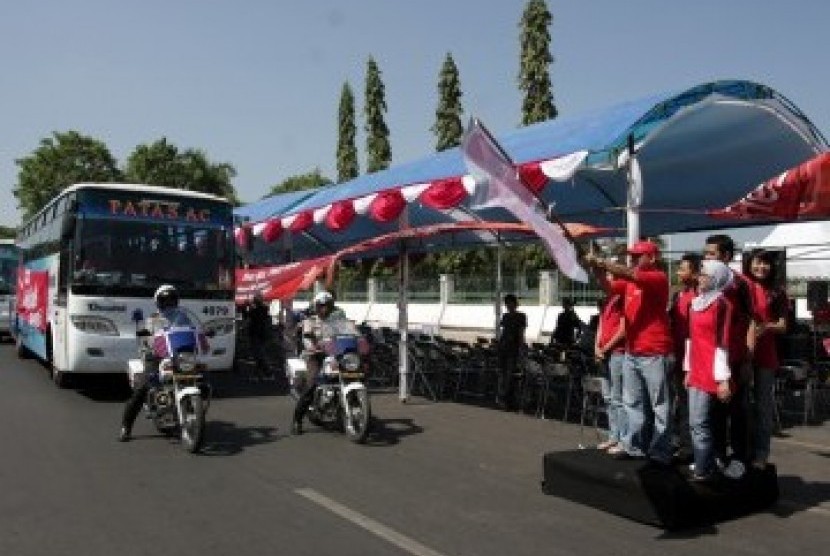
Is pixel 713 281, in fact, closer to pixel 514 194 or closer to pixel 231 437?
pixel 514 194

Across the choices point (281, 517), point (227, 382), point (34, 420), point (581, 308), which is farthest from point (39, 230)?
point (581, 308)

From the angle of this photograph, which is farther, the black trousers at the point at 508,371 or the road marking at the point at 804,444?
the black trousers at the point at 508,371

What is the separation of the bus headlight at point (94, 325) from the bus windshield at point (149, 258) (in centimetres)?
36

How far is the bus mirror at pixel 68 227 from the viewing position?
1294 cm

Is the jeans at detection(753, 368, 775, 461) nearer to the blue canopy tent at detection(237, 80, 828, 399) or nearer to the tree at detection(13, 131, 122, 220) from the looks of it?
the blue canopy tent at detection(237, 80, 828, 399)

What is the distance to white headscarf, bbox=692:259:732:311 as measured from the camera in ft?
21.8

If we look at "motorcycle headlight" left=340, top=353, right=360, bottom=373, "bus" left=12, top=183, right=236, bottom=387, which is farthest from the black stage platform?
"bus" left=12, top=183, right=236, bottom=387

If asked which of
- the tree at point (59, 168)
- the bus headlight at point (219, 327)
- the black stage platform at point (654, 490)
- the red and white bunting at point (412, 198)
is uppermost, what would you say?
the tree at point (59, 168)

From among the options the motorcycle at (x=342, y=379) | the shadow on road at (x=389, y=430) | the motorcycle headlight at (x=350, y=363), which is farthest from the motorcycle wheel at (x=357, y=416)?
the motorcycle headlight at (x=350, y=363)

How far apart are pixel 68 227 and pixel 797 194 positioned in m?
9.73

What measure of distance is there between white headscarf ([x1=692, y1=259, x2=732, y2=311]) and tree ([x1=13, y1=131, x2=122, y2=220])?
5371cm

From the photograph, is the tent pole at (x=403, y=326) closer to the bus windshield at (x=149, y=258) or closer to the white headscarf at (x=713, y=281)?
the bus windshield at (x=149, y=258)

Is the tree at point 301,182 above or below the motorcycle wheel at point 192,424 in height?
above

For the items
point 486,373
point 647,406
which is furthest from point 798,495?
point 486,373
